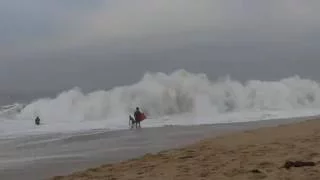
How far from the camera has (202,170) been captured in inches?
311

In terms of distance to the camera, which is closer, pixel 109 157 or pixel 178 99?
pixel 109 157

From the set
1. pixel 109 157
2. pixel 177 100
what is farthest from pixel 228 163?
pixel 177 100

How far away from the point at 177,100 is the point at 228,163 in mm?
27199

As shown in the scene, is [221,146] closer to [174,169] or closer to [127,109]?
[174,169]

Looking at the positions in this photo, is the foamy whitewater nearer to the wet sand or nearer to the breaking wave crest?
the breaking wave crest

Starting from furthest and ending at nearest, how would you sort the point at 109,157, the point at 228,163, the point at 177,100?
the point at 177,100
the point at 109,157
the point at 228,163

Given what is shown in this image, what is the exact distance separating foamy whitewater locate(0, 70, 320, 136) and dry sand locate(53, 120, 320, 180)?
71.1ft

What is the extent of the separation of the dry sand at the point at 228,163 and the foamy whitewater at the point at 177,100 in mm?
21675

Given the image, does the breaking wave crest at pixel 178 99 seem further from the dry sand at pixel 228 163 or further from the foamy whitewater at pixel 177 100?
the dry sand at pixel 228 163

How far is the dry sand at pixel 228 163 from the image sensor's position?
7188mm

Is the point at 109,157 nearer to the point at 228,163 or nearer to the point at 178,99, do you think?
the point at 228,163

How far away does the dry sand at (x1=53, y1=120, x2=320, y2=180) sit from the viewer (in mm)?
7188

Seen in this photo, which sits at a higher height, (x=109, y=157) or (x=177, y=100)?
(x=177, y=100)

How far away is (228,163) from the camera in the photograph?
8305 millimetres
